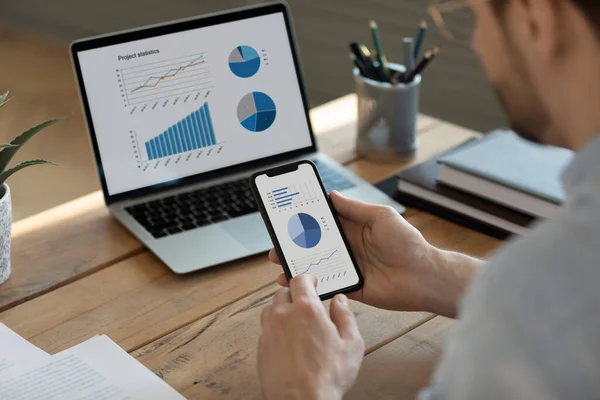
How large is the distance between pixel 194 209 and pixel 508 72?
0.65m

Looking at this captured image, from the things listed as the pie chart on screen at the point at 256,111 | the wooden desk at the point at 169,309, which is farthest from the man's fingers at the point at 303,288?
the pie chart on screen at the point at 256,111

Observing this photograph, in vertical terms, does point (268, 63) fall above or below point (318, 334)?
above

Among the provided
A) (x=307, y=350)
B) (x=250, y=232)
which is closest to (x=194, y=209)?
(x=250, y=232)

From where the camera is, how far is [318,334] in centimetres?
88

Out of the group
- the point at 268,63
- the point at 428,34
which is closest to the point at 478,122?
the point at 428,34

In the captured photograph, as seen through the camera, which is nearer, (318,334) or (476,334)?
(476,334)

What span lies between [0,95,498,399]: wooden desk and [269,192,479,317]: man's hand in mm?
40

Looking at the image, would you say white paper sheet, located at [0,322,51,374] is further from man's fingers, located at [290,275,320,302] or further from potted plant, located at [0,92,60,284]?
man's fingers, located at [290,275,320,302]

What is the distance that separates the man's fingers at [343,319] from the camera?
90 centimetres

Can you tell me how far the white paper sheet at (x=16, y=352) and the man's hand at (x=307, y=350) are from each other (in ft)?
0.93

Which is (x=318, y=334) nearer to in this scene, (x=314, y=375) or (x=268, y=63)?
(x=314, y=375)

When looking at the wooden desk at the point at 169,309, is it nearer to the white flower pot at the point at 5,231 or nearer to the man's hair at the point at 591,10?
the white flower pot at the point at 5,231

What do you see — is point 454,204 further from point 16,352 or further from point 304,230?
point 16,352

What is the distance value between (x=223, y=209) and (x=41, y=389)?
0.47 m
